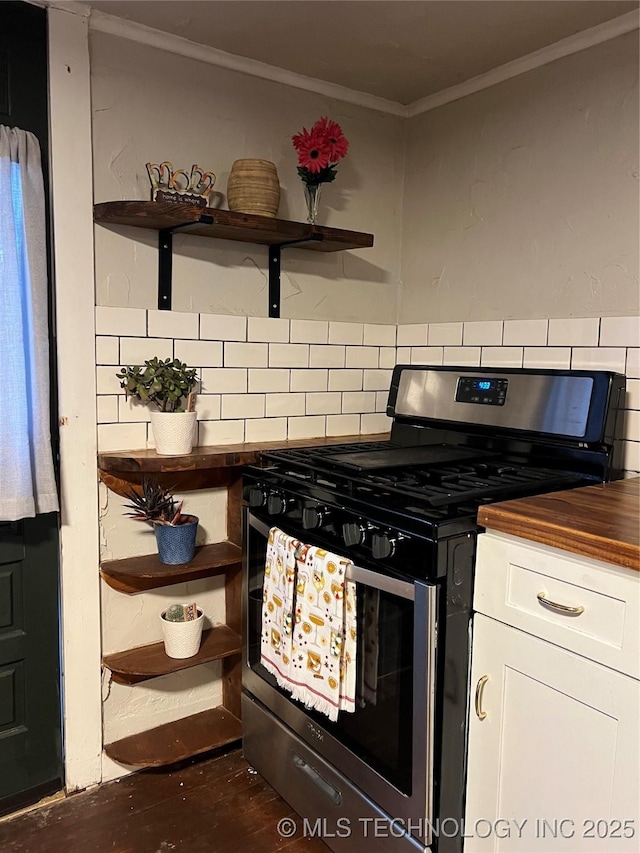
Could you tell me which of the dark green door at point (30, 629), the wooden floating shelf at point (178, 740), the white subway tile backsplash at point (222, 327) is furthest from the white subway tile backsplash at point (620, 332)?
the wooden floating shelf at point (178, 740)

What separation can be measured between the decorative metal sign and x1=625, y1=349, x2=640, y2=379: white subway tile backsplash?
122 centimetres

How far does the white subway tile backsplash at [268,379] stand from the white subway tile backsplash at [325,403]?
Answer: 0.11 meters

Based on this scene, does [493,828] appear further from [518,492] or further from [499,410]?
[499,410]

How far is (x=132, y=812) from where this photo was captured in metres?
1.84

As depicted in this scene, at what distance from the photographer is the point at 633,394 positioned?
1736mm

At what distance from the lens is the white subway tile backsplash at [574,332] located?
5.99ft

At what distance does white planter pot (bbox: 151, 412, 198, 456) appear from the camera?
72.4 inches

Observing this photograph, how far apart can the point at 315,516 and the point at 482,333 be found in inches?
35.0

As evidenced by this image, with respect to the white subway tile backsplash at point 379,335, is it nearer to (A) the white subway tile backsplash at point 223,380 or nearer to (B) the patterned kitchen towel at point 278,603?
(A) the white subway tile backsplash at point 223,380

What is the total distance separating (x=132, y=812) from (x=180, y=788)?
149mm

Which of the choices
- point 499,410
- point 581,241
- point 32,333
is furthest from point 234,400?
point 581,241

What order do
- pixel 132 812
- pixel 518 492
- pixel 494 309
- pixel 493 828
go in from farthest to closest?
pixel 494 309, pixel 132 812, pixel 518 492, pixel 493 828

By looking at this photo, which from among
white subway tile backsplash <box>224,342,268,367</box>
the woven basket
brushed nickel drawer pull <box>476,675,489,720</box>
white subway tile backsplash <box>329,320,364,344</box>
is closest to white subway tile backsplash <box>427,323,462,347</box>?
white subway tile backsplash <box>329,320,364,344</box>

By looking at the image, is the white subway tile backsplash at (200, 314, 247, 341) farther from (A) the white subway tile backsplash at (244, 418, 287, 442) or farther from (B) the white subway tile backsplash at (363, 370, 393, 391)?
(B) the white subway tile backsplash at (363, 370, 393, 391)
